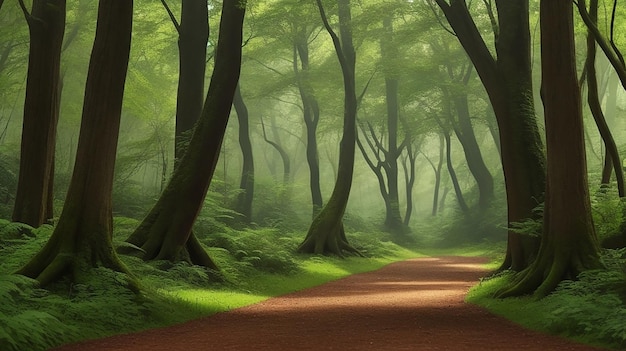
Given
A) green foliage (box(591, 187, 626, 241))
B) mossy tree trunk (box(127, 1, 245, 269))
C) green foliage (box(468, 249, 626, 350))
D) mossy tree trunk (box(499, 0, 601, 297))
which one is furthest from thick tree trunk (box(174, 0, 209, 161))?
green foliage (box(591, 187, 626, 241))

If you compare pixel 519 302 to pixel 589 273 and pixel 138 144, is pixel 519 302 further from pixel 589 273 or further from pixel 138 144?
pixel 138 144

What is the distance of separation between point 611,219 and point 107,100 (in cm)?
991

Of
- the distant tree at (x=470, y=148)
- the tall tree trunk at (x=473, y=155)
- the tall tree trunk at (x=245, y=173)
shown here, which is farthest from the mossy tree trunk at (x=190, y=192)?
the tall tree trunk at (x=473, y=155)

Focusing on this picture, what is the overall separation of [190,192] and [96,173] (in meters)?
3.86

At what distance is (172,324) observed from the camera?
1018 cm

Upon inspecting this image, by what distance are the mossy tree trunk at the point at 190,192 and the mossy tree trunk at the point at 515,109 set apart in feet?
19.4

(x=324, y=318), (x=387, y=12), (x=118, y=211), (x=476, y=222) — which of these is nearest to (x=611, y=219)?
(x=324, y=318)

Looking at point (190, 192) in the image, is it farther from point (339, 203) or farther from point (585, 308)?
point (339, 203)

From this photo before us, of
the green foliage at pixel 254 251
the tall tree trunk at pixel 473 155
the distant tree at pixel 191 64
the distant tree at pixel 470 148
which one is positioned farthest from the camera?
the tall tree trunk at pixel 473 155

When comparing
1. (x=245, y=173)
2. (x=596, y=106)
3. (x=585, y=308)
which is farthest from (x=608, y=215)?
(x=245, y=173)

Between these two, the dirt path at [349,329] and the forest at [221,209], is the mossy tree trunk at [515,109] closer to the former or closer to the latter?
the forest at [221,209]

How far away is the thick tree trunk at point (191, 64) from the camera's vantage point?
18.2 m

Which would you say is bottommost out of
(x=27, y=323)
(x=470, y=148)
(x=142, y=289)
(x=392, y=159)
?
(x=27, y=323)

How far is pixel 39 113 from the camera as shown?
15.4 metres
